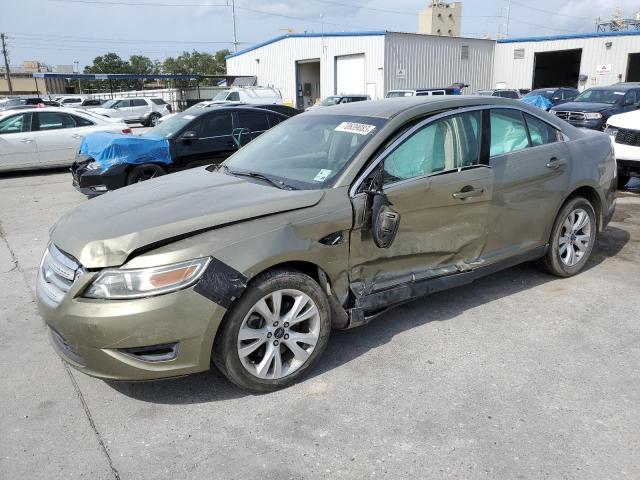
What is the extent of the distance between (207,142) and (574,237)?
6.35 metres

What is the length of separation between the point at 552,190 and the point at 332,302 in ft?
7.74

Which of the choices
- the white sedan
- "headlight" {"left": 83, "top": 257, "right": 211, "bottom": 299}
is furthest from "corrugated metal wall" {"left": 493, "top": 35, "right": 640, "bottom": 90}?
"headlight" {"left": 83, "top": 257, "right": 211, "bottom": 299}

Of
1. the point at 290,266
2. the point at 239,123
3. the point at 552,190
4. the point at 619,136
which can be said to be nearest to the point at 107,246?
the point at 290,266

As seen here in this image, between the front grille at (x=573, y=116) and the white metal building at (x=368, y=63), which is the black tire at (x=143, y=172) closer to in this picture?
the front grille at (x=573, y=116)

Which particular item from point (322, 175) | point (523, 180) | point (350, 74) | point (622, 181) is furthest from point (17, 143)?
point (350, 74)

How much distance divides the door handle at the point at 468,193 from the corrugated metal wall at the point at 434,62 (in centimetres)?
2904

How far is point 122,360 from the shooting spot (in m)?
2.84

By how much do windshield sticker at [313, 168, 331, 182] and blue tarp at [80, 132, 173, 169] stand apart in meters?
5.83

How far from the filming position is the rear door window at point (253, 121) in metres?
9.74

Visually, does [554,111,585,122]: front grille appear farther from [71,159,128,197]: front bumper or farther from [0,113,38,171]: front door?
[0,113,38,171]: front door

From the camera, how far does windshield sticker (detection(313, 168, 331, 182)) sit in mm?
3560

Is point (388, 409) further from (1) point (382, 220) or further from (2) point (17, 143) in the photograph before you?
(2) point (17, 143)

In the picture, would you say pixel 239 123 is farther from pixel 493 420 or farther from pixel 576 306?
pixel 493 420

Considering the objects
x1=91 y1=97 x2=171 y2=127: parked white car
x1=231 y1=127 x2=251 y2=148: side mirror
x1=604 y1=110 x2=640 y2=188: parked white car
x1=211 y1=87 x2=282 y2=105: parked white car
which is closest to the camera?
x1=604 y1=110 x2=640 y2=188: parked white car
